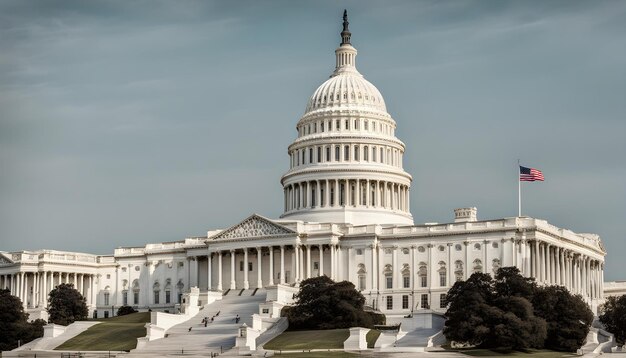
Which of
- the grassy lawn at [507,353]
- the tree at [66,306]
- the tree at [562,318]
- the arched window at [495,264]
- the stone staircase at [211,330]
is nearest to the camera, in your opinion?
the grassy lawn at [507,353]

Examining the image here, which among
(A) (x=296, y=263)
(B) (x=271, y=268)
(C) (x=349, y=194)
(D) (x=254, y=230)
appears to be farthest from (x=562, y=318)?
(C) (x=349, y=194)

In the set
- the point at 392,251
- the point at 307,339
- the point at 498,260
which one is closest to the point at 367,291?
the point at 392,251

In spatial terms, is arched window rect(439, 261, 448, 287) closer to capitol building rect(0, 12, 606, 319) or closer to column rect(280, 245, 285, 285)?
capitol building rect(0, 12, 606, 319)

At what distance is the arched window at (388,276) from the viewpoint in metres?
180

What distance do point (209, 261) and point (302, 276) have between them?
1623 centimetres

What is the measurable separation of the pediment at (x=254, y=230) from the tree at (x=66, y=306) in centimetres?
2108

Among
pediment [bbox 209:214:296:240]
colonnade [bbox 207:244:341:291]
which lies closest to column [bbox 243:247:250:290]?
colonnade [bbox 207:244:341:291]

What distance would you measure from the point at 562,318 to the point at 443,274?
3341 centimetres

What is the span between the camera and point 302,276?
18325 centimetres

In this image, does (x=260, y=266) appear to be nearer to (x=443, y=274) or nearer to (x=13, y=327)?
(x=443, y=274)

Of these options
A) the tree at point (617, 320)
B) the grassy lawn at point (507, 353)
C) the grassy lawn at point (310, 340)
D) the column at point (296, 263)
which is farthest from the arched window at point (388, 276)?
the grassy lawn at point (507, 353)

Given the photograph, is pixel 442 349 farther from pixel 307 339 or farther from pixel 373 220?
pixel 373 220

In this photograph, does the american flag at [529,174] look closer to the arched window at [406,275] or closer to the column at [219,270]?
the arched window at [406,275]

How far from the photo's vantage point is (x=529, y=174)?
167m
